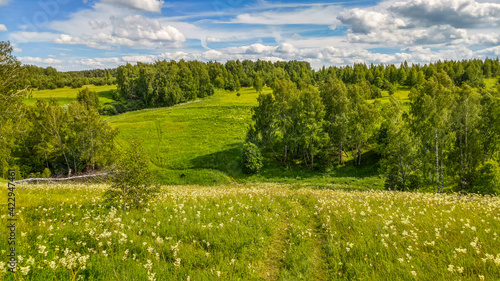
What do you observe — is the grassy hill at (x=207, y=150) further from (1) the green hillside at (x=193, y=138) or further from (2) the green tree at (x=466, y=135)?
(2) the green tree at (x=466, y=135)

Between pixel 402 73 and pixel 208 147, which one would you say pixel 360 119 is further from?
pixel 402 73

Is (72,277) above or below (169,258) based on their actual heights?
above

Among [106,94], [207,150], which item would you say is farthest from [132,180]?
[106,94]

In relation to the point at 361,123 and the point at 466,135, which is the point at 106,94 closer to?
the point at 361,123

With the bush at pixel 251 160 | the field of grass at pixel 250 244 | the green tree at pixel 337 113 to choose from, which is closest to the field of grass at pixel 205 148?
the bush at pixel 251 160

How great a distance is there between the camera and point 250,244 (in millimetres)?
7676

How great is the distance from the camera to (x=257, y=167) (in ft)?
153

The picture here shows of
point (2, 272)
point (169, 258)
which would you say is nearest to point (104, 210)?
point (169, 258)

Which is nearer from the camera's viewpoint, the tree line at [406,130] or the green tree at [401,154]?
the green tree at [401,154]

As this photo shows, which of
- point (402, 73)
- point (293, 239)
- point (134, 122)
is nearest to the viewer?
point (293, 239)

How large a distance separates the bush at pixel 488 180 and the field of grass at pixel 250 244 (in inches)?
966

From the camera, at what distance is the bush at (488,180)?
27.2 m

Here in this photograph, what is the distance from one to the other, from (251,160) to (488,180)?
3164 centimetres

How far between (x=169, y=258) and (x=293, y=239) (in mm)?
3956
